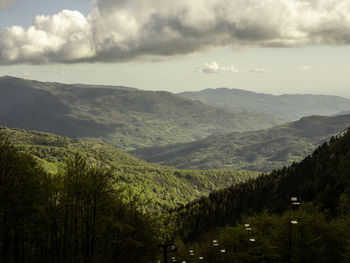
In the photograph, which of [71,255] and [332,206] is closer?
[71,255]

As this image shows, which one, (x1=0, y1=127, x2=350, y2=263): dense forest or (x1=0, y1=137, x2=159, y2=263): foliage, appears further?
(x1=0, y1=137, x2=159, y2=263): foliage

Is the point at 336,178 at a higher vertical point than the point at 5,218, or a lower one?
lower

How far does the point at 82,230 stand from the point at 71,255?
4.52 m

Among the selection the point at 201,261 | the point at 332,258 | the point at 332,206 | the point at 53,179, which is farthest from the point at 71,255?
the point at 332,206

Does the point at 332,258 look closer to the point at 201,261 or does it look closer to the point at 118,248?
the point at 201,261

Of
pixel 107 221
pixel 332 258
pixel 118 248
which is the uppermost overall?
pixel 107 221

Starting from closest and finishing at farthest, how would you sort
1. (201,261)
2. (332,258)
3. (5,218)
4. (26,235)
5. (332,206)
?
(5,218) → (26,235) → (332,258) → (201,261) → (332,206)

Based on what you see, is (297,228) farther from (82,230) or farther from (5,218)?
(5,218)

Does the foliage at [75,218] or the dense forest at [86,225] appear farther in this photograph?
the foliage at [75,218]

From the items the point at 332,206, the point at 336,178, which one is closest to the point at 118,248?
the point at 332,206

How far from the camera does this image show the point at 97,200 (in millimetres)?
52969

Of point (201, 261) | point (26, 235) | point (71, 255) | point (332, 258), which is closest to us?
point (26, 235)

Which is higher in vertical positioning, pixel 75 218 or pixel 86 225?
pixel 75 218

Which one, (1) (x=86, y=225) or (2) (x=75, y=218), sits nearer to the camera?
(1) (x=86, y=225)
